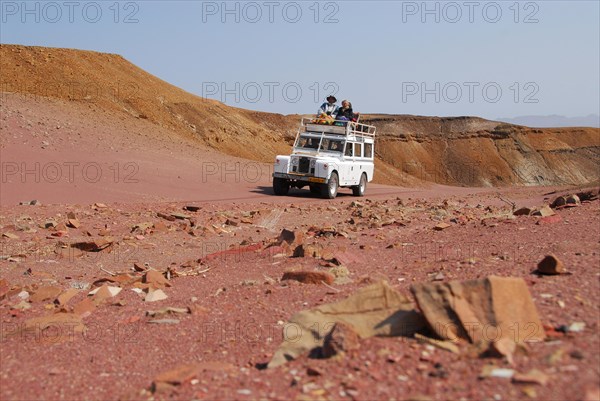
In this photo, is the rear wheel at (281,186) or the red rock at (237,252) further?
the rear wheel at (281,186)

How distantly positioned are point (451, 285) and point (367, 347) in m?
0.78

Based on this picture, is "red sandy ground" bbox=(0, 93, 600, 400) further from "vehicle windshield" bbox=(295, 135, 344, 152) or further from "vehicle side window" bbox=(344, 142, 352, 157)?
"vehicle side window" bbox=(344, 142, 352, 157)

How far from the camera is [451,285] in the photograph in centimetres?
497

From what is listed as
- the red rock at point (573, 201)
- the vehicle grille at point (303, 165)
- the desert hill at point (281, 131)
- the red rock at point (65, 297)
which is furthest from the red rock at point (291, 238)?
the desert hill at point (281, 131)

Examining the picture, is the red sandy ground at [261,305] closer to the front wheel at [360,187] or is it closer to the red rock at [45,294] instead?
the red rock at [45,294]

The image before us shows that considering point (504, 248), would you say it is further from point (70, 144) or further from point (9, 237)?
point (70, 144)

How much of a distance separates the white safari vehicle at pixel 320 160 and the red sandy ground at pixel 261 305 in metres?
5.06

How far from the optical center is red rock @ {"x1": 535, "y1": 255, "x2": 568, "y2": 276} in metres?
6.35

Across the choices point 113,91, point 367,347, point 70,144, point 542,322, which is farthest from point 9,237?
point 113,91

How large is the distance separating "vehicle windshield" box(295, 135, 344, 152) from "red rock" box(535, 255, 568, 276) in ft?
52.9

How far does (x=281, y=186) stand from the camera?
74.2ft

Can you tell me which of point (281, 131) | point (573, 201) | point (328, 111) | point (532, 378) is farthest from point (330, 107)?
point (281, 131)

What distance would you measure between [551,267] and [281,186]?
16558 mm

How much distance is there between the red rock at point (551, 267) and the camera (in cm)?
635
